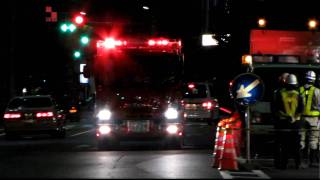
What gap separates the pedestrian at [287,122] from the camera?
14164mm

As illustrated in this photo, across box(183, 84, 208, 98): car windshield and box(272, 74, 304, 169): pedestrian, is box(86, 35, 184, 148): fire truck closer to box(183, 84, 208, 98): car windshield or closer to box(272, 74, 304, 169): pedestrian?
box(272, 74, 304, 169): pedestrian

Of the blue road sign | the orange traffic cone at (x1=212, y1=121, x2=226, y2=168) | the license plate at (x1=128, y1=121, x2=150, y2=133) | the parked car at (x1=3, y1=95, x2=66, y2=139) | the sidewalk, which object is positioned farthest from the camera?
the parked car at (x1=3, y1=95, x2=66, y2=139)

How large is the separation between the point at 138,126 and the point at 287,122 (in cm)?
569

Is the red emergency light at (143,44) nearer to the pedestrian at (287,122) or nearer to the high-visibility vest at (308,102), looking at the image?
the high-visibility vest at (308,102)

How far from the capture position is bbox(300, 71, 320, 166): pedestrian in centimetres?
1498

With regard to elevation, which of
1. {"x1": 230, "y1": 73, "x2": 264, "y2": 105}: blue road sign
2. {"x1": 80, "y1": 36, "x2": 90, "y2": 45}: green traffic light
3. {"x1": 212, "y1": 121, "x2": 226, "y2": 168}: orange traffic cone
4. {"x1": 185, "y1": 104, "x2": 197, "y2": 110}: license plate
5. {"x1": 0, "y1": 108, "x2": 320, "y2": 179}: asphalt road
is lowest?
{"x1": 0, "y1": 108, "x2": 320, "y2": 179}: asphalt road

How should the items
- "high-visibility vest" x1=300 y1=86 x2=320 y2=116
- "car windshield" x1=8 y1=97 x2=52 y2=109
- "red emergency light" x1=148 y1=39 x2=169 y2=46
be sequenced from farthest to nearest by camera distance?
"car windshield" x1=8 y1=97 x2=52 y2=109
"red emergency light" x1=148 y1=39 x2=169 y2=46
"high-visibility vest" x1=300 y1=86 x2=320 y2=116

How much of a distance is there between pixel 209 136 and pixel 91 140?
4451 mm

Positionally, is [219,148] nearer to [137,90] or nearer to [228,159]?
[228,159]

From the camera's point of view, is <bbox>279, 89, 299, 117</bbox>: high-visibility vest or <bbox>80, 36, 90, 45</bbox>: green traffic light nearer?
<bbox>279, 89, 299, 117</bbox>: high-visibility vest

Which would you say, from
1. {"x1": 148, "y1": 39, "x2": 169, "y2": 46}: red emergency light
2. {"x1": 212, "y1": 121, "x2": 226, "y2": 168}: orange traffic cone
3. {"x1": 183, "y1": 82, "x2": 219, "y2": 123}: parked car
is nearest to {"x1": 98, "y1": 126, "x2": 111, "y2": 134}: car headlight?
{"x1": 148, "y1": 39, "x2": 169, "y2": 46}: red emergency light

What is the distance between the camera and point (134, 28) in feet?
159

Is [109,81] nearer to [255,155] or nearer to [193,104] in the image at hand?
[255,155]

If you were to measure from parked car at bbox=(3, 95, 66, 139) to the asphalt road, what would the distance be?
5041mm
